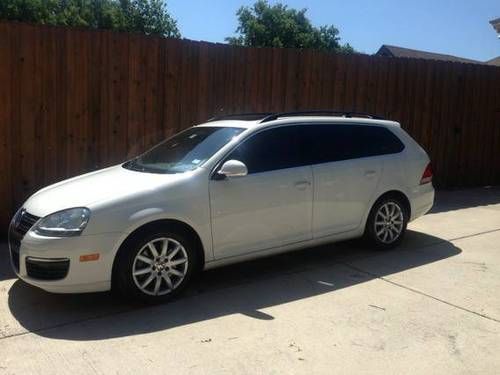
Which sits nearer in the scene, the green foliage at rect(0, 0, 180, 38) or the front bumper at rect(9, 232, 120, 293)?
the front bumper at rect(9, 232, 120, 293)

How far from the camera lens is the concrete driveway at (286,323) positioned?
393cm

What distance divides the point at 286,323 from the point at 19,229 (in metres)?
2.43

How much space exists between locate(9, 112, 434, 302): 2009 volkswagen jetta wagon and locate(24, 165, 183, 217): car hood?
0.05ft

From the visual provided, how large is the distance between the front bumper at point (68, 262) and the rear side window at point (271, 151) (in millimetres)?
1462

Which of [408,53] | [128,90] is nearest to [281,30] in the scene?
[408,53]

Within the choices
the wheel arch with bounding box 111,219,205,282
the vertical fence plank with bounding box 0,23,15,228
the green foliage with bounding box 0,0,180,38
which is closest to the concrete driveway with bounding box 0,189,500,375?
the wheel arch with bounding box 111,219,205,282

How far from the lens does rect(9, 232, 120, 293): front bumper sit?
15.1 ft

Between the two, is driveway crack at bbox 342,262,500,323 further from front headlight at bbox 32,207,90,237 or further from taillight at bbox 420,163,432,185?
front headlight at bbox 32,207,90,237

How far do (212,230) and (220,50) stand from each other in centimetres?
383

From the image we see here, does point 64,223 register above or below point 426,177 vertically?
below

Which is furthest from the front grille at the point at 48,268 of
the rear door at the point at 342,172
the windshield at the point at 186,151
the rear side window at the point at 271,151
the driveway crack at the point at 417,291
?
the driveway crack at the point at 417,291

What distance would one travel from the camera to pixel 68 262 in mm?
4605

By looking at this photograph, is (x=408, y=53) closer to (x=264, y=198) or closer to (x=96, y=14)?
(x=96, y=14)

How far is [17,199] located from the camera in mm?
7098
